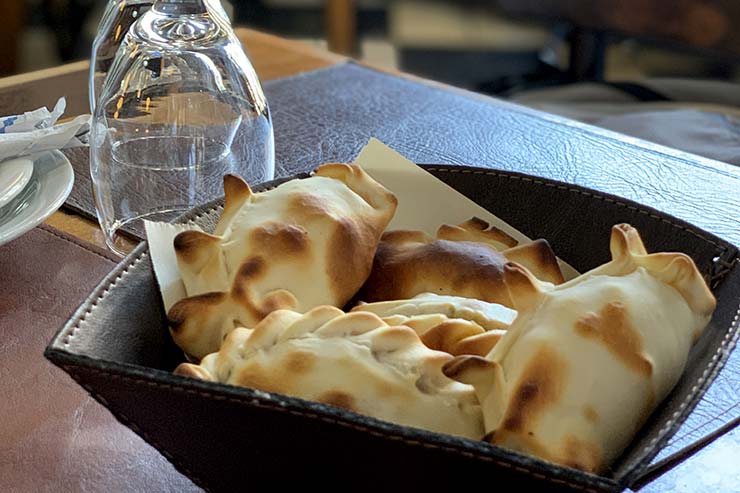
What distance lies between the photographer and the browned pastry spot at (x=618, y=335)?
1.07 feet

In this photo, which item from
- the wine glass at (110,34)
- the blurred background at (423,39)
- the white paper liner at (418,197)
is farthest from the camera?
the blurred background at (423,39)

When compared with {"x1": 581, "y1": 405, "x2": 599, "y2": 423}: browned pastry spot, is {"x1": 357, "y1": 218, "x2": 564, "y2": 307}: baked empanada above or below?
below

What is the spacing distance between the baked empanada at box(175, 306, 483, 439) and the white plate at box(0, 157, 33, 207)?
11.9 inches

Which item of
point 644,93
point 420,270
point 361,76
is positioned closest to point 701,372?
point 420,270

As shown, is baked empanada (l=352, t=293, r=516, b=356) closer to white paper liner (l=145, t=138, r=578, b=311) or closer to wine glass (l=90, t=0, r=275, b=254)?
white paper liner (l=145, t=138, r=578, b=311)

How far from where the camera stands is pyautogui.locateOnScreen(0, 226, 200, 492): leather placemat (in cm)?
42

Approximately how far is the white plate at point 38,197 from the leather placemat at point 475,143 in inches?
1.9

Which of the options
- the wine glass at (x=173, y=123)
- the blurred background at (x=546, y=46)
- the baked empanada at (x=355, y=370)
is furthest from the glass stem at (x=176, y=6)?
the blurred background at (x=546, y=46)

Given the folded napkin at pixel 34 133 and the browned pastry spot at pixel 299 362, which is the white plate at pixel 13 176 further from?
the browned pastry spot at pixel 299 362

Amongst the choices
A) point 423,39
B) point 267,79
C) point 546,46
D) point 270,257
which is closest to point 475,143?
point 267,79

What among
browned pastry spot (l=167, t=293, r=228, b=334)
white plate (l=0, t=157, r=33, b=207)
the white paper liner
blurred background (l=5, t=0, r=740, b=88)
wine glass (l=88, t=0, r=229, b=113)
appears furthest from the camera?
blurred background (l=5, t=0, r=740, b=88)

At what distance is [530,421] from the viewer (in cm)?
32

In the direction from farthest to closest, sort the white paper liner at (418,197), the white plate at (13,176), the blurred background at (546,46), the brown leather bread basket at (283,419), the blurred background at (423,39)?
the blurred background at (423,39)
the blurred background at (546,46)
the white plate at (13,176)
the white paper liner at (418,197)
the brown leather bread basket at (283,419)

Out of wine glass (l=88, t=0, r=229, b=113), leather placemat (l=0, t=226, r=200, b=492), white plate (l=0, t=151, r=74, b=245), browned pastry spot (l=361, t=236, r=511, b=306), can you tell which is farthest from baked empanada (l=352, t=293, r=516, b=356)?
wine glass (l=88, t=0, r=229, b=113)
